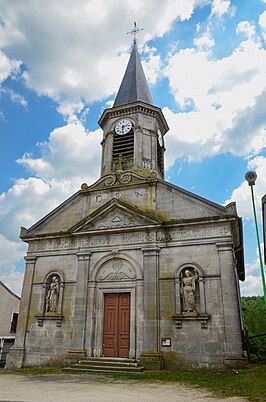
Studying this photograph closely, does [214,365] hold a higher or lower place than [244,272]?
lower

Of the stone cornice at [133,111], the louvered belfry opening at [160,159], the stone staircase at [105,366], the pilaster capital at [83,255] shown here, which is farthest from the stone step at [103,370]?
the stone cornice at [133,111]

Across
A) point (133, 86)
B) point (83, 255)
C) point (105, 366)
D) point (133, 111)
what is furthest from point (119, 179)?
point (105, 366)

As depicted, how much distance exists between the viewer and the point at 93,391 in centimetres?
852

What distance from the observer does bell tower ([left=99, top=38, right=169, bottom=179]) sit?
18047mm

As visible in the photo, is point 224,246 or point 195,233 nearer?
point 224,246

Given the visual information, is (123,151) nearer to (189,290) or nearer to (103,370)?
(189,290)

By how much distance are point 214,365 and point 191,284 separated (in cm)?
292

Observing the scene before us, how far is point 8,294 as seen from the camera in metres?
21.2

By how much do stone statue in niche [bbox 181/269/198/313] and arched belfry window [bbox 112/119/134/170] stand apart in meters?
7.23

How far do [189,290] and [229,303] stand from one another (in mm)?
1565

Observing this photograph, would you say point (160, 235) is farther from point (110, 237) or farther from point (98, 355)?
point (98, 355)

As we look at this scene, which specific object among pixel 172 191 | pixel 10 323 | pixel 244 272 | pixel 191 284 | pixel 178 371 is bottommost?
pixel 178 371

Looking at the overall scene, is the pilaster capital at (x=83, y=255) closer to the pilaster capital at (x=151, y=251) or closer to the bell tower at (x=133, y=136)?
the pilaster capital at (x=151, y=251)

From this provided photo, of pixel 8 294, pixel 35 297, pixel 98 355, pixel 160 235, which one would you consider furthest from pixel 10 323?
pixel 160 235
